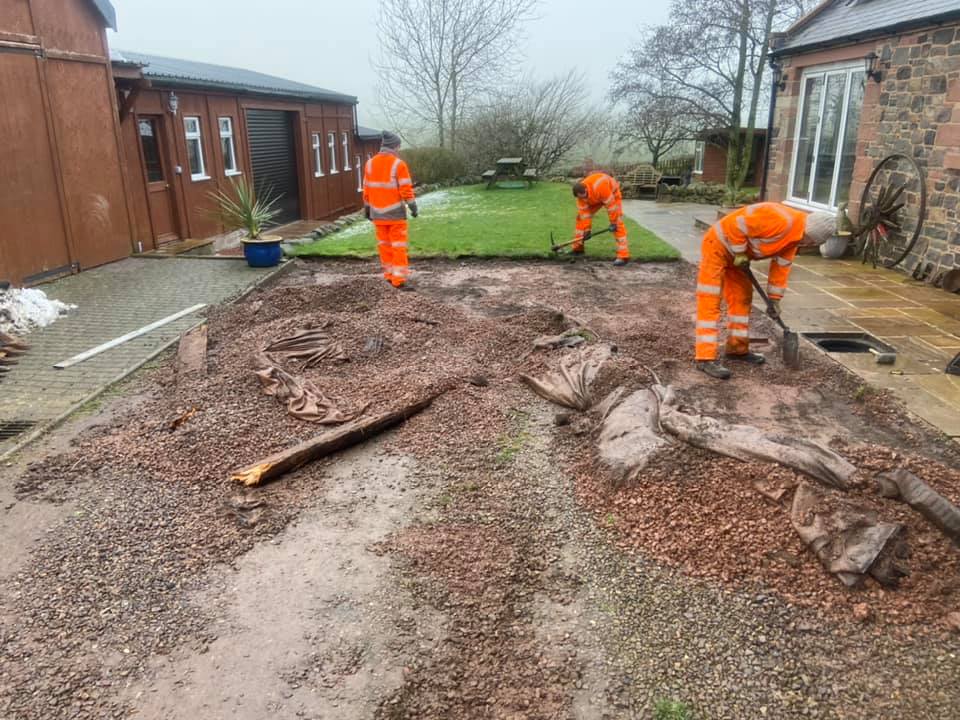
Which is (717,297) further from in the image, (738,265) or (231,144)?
(231,144)

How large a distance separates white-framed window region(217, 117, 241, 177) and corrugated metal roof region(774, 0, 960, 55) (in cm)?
1100

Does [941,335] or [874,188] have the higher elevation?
[874,188]

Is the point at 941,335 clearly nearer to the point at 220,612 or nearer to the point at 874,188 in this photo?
the point at 874,188

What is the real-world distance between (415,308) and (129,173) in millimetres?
7221

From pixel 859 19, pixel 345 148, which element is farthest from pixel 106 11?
pixel 345 148

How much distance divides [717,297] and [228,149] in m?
12.6

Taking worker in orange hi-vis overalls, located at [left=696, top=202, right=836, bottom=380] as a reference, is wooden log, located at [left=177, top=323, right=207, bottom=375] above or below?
below

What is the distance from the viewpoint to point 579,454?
4590 mm

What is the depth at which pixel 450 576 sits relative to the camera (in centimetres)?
342

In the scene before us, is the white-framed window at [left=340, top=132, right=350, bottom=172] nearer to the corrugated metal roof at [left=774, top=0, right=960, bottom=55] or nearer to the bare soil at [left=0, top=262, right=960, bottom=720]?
the corrugated metal roof at [left=774, top=0, right=960, bottom=55]

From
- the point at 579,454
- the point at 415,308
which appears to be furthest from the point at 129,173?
the point at 579,454

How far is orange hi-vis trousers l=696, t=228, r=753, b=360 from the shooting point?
580 centimetres

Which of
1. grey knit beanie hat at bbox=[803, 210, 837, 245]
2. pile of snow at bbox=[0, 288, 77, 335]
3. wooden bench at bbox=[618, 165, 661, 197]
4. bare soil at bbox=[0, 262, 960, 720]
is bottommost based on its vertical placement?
bare soil at bbox=[0, 262, 960, 720]

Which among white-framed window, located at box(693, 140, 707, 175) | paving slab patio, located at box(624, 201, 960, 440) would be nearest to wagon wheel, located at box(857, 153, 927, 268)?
paving slab patio, located at box(624, 201, 960, 440)
